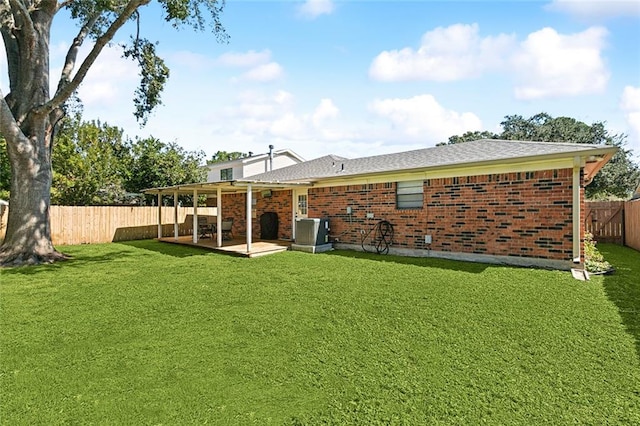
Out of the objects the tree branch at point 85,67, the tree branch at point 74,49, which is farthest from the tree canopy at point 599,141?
the tree branch at point 74,49

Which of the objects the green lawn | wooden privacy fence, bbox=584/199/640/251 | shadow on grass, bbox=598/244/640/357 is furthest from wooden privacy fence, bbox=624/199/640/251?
the green lawn

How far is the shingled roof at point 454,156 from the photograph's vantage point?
7.39m

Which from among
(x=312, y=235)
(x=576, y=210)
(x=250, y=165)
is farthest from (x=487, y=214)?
(x=250, y=165)

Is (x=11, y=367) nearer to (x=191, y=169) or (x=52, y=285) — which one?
(x=52, y=285)

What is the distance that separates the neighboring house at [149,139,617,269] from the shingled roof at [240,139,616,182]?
0.11 ft

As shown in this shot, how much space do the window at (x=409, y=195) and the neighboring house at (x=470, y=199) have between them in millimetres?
31

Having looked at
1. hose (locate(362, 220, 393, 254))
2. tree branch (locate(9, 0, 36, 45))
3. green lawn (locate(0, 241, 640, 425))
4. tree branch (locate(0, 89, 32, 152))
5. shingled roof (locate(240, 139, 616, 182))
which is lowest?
green lawn (locate(0, 241, 640, 425))

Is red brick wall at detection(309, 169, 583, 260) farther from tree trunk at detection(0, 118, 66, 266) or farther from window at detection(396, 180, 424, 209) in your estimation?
tree trunk at detection(0, 118, 66, 266)

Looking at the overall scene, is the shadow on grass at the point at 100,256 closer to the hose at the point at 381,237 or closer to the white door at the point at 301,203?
the white door at the point at 301,203

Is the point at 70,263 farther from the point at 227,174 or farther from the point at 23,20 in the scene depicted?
the point at 227,174

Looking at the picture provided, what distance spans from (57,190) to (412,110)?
19.1m

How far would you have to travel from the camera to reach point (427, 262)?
857cm

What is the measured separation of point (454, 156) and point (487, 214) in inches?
89.7

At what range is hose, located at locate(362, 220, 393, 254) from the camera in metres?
10.4
